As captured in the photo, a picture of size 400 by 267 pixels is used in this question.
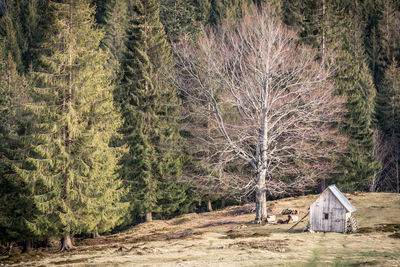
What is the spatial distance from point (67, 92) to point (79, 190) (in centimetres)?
647

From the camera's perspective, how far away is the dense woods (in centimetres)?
2769

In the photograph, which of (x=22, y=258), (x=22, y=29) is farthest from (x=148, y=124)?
(x=22, y=29)

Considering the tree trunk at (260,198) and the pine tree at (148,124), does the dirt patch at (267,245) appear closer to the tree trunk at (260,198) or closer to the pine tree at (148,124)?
the tree trunk at (260,198)

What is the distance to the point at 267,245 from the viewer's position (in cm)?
2222

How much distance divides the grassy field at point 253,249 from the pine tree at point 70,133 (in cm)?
300

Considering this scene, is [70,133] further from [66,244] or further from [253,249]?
[253,249]

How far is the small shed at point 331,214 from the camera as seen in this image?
26686 mm

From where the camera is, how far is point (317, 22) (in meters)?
51.9

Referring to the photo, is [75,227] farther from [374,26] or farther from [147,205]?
[374,26]

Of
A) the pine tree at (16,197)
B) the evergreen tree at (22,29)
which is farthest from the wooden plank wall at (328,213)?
the evergreen tree at (22,29)

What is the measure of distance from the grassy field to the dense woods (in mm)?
3472

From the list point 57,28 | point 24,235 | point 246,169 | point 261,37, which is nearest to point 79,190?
point 24,235

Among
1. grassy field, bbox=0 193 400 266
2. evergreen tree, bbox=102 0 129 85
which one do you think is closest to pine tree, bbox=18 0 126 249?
grassy field, bbox=0 193 400 266

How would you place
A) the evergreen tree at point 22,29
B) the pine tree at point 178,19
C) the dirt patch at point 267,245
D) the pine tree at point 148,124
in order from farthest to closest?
the evergreen tree at point 22,29, the pine tree at point 178,19, the pine tree at point 148,124, the dirt patch at point 267,245
